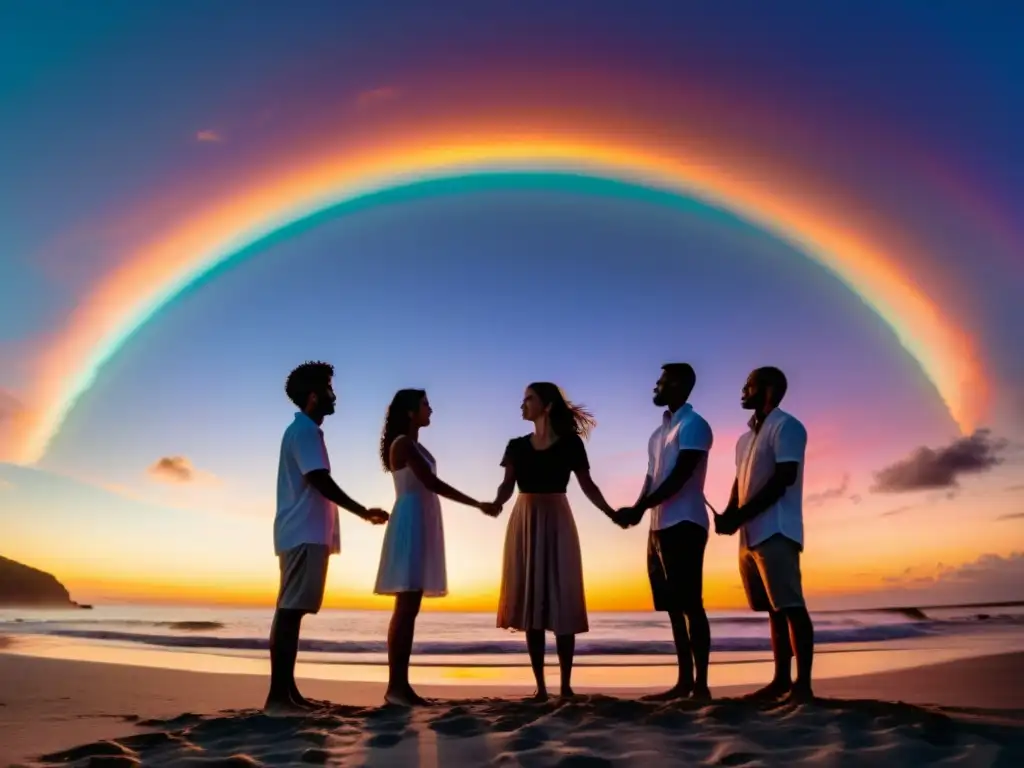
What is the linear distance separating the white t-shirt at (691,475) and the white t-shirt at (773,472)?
327mm

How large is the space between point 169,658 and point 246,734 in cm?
799

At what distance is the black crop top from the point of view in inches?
265

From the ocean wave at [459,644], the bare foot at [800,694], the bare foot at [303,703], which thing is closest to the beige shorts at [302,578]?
the bare foot at [303,703]

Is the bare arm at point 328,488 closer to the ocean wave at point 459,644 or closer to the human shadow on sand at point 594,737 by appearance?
the human shadow on sand at point 594,737

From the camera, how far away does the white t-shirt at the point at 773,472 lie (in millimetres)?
6285

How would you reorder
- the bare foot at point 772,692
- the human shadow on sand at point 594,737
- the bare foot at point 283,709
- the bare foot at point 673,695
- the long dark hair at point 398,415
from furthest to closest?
→ the long dark hair at point 398,415, the bare foot at point 673,695, the bare foot at point 772,692, the bare foot at point 283,709, the human shadow on sand at point 594,737

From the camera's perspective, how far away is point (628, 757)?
447 centimetres

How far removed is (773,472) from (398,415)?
2798mm

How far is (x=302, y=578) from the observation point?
6504mm

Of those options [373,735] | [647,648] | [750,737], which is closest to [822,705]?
[750,737]

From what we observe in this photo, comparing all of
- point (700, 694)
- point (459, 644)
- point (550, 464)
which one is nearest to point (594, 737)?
point (700, 694)

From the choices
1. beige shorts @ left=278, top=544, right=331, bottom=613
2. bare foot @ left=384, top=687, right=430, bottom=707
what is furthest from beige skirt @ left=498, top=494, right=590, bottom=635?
beige shorts @ left=278, top=544, right=331, bottom=613

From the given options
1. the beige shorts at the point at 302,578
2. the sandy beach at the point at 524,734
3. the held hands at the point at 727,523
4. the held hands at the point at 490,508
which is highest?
the held hands at the point at 490,508

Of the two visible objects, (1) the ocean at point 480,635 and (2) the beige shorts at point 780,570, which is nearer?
(2) the beige shorts at point 780,570
